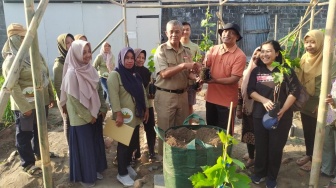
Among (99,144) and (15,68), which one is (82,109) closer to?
(99,144)

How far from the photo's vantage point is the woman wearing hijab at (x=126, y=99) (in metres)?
3.20

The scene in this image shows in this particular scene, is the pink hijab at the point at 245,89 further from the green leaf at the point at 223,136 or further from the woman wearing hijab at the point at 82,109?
the woman wearing hijab at the point at 82,109

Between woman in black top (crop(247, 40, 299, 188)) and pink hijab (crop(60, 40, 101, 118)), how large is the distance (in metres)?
1.69

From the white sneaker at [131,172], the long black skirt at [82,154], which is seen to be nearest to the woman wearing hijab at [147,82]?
the white sneaker at [131,172]

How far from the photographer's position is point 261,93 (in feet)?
10.0

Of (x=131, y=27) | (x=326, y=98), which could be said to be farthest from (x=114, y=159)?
(x=131, y=27)

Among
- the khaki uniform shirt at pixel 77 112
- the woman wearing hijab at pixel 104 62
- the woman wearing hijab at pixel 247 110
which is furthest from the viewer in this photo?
the woman wearing hijab at pixel 104 62

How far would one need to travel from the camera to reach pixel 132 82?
10.8ft

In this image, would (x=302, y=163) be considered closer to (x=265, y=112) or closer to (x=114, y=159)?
(x=265, y=112)

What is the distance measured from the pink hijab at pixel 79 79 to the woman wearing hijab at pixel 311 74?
2397mm

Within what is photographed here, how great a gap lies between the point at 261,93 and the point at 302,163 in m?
1.41

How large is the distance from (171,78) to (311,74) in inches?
62.7

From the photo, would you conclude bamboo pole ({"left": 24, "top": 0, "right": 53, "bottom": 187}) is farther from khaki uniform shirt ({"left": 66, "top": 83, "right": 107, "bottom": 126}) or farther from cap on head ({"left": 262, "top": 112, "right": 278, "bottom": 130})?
cap on head ({"left": 262, "top": 112, "right": 278, "bottom": 130})

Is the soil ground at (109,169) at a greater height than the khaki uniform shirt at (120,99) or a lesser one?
lesser
